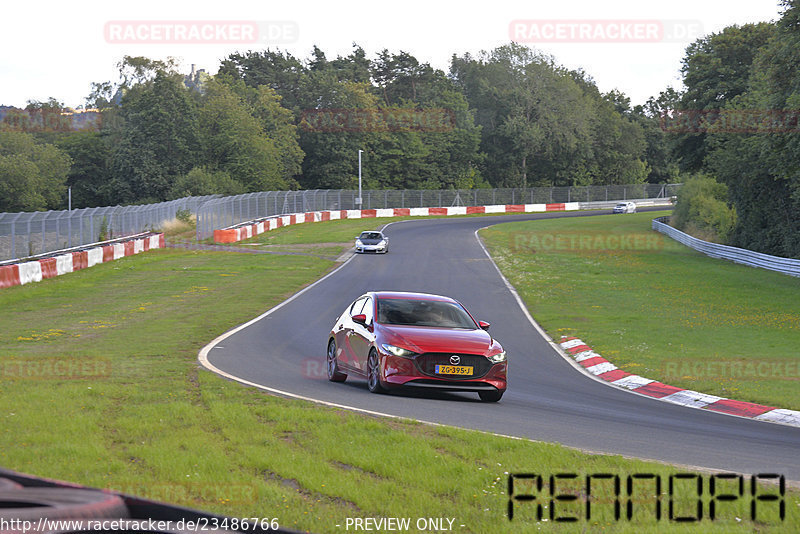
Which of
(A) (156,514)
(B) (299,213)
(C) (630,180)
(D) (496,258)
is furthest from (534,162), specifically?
(A) (156,514)

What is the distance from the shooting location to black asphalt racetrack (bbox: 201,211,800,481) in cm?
891

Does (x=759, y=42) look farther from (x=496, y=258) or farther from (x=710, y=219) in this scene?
(x=496, y=258)

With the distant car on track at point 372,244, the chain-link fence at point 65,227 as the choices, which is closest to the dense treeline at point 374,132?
the distant car on track at point 372,244

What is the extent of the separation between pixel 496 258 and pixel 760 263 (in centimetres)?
→ 1304

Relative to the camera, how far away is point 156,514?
397 centimetres

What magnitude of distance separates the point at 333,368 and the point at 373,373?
1719mm

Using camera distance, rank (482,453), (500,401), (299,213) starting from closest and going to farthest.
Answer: (482,453), (500,401), (299,213)

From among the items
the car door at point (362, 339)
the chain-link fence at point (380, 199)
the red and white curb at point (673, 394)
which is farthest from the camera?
the chain-link fence at point (380, 199)

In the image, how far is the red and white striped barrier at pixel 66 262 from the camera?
93.9 feet

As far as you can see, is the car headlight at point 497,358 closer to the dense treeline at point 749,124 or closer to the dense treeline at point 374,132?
the dense treeline at point 749,124

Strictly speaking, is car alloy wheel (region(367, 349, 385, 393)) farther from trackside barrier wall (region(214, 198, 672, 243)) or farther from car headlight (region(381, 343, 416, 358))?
trackside barrier wall (region(214, 198, 672, 243))

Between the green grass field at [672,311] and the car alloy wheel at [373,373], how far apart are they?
5.58 meters

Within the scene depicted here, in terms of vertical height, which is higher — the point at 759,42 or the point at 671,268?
the point at 759,42

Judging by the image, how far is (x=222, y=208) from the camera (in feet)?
193
